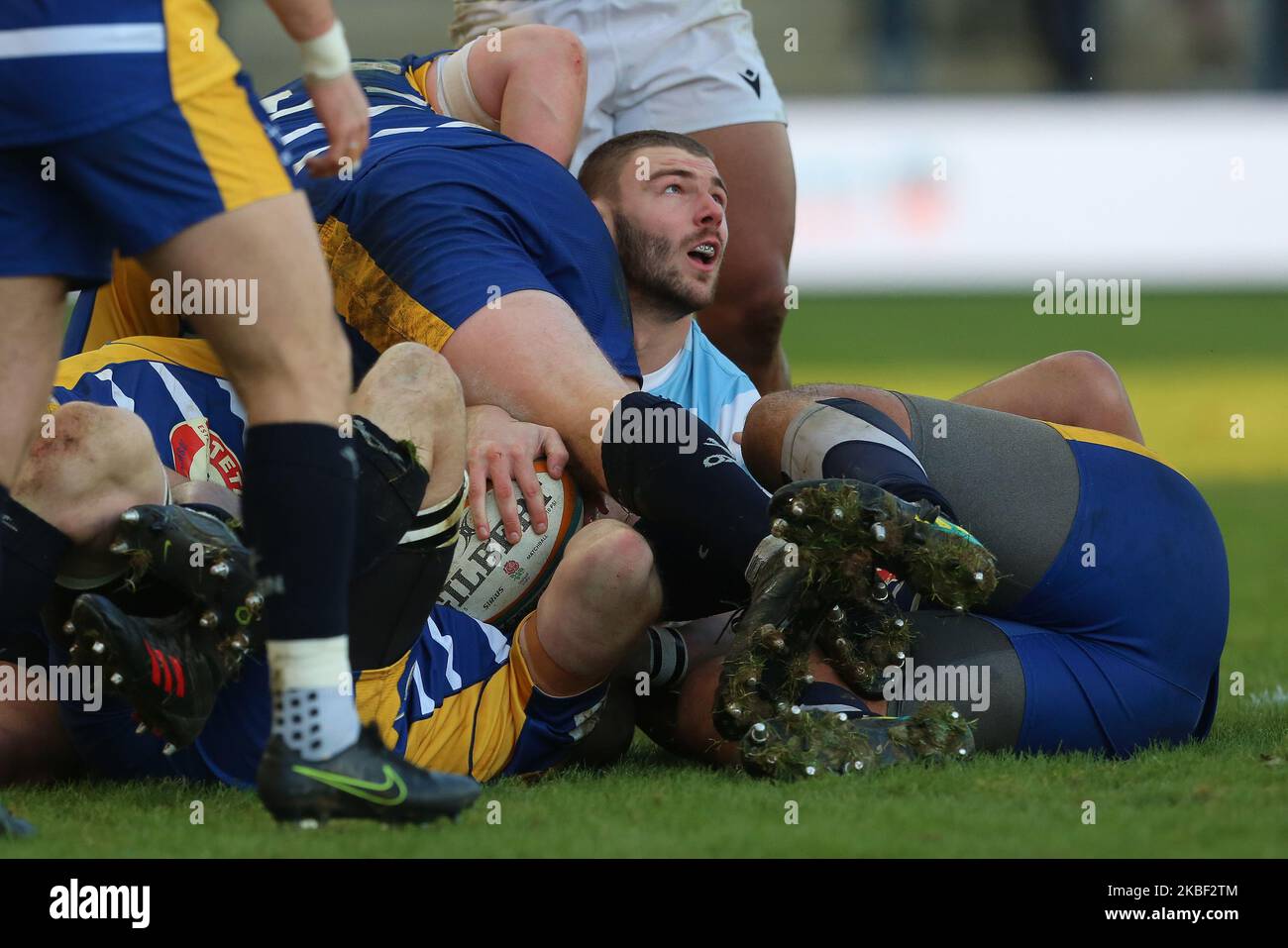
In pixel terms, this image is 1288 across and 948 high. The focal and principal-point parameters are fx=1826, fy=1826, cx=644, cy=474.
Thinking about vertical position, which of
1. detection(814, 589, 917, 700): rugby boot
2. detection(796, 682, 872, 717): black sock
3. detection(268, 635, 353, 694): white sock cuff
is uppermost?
detection(268, 635, 353, 694): white sock cuff

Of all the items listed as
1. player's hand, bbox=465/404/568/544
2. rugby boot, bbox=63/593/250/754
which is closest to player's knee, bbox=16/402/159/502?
rugby boot, bbox=63/593/250/754

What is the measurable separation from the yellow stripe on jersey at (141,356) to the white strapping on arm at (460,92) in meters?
1.59

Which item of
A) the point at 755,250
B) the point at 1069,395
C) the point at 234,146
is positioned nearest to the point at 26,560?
the point at 234,146

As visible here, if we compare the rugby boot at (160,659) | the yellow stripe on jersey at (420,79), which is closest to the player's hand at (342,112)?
the rugby boot at (160,659)

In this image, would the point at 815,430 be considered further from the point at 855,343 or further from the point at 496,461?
the point at 855,343

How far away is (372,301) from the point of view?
4.16m

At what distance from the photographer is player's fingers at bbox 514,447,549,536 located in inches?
141

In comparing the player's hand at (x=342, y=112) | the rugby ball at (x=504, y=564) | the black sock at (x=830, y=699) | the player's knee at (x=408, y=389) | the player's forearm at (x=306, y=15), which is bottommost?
the black sock at (x=830, y=699)

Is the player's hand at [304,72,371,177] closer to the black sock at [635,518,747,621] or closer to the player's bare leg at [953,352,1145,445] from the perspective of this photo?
the black sock at [635,518,747,621]

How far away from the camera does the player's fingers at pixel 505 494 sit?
3.56 m

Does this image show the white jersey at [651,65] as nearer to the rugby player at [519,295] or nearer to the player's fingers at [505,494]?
the rugby player at [519,295]

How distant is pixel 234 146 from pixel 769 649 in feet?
4.28

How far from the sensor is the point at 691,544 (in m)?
3.46

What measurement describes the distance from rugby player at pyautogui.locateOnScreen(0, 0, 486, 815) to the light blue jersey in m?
2.08
